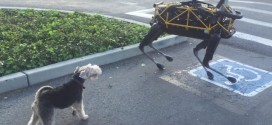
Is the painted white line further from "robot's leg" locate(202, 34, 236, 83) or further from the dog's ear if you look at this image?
the dog's ear

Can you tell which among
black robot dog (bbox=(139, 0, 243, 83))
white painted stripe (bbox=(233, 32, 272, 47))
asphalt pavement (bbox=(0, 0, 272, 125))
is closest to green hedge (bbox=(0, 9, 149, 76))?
asphalt pavement (bbox=(0, 0, 272, 125))

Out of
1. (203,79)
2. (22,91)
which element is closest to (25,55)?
(22,91)

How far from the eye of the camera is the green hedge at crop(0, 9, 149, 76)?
18.6ft

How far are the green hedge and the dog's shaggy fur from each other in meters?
1.62

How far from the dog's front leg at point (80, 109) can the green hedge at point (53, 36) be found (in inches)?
60.2

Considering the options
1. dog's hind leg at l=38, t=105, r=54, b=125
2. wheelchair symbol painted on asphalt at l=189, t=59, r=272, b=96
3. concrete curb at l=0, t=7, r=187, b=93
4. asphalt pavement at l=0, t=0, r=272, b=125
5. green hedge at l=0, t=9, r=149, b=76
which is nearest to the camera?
dog's hind leg at l=38, t=105, r=54, b=125

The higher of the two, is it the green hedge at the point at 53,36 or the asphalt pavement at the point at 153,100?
the green hedge at the point at 53,36

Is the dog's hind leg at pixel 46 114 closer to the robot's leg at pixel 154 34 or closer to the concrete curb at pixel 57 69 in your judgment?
the concrete curb at pixel 57 69

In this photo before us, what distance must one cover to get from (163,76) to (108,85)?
101 cm

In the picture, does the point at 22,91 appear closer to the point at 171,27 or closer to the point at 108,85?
the point at 108,85

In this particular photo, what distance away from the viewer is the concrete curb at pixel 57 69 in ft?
16.6

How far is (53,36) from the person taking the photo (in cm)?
664

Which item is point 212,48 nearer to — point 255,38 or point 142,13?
point 255,38

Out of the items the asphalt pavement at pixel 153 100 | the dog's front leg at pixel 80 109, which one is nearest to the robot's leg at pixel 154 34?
the asphalt pavement at pixel 153 100
